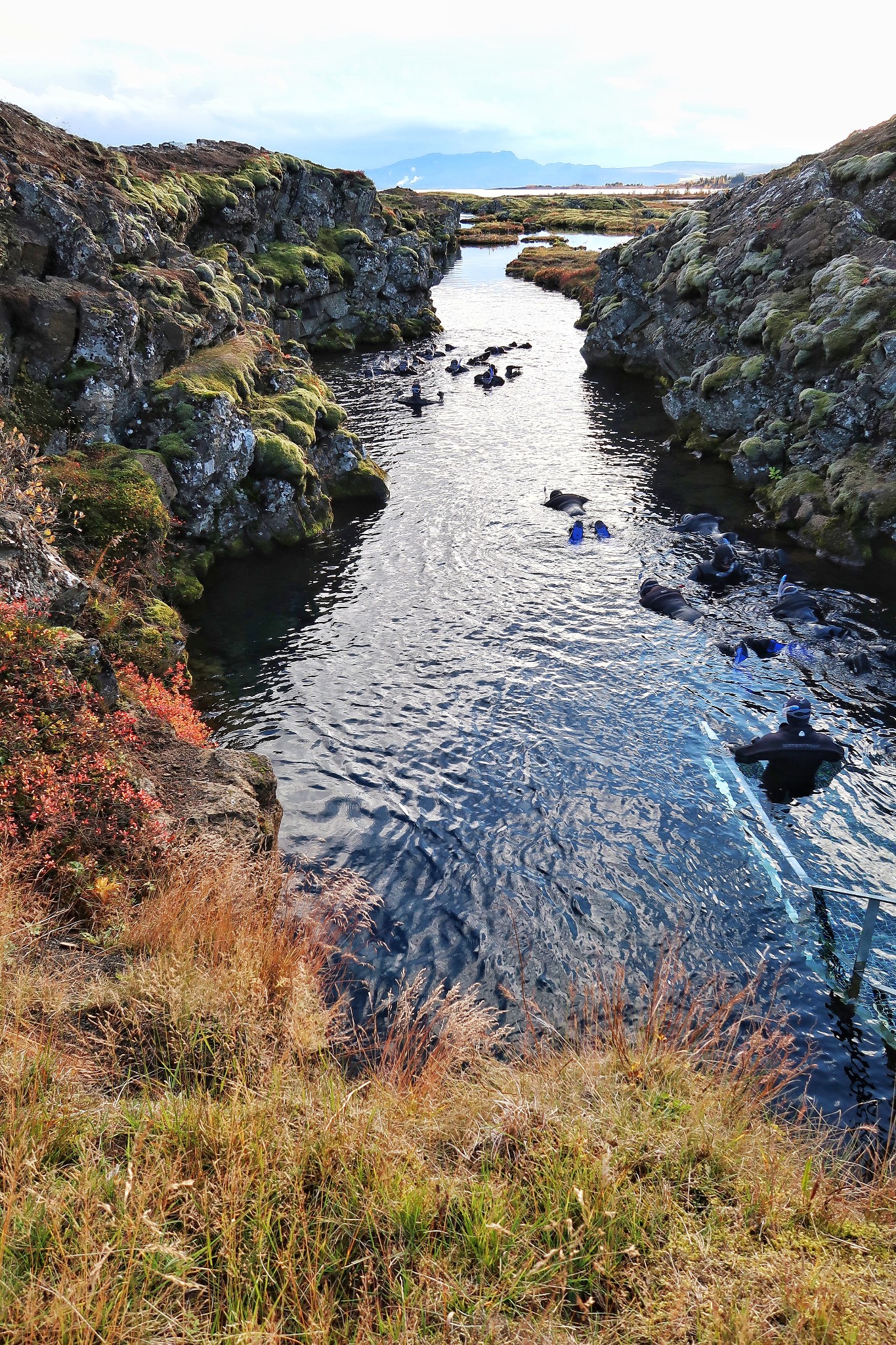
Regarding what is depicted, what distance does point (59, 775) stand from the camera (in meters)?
9.83

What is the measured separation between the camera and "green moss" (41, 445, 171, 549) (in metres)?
18.4

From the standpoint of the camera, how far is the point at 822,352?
93.7 feet

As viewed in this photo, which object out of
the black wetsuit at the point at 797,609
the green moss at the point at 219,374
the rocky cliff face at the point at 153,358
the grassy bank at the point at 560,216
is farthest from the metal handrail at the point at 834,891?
the grassy bank at the point at 560,216

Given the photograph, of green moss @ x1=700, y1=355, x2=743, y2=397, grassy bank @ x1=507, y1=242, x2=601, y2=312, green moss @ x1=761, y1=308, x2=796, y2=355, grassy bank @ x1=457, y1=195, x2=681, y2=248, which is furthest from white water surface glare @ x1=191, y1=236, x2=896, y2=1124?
grassy bank @ x1=457, y1=195, x2=681, y2=248

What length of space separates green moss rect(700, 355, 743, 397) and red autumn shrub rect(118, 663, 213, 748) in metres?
28.5

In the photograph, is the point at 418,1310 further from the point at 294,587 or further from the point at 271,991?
the point at 294,587

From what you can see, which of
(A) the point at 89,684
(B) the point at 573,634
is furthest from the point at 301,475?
(A) the point at 89,684

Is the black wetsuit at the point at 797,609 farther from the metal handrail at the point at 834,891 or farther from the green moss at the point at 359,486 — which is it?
the green moss at the point at 359,486

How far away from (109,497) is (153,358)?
733 centimetres

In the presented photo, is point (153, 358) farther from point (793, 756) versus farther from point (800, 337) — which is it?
point (800, 337)

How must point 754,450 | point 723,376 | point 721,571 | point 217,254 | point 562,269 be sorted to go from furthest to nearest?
point 562,269, point 217,254, point 723,376, point 754,450, point 721,571

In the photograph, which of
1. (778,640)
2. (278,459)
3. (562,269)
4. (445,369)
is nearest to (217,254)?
(445,369)

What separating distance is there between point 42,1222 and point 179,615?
59.3 feet

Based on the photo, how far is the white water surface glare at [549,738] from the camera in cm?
1120
